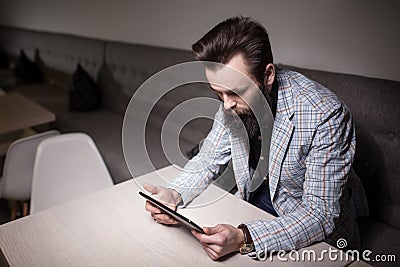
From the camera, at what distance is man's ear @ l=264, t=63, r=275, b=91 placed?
1.14 m

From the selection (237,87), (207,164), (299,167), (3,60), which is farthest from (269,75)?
(3,60)

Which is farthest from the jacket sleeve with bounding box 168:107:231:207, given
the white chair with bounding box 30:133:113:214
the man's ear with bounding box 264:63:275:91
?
the white chair with bounding box 30:133:113:214

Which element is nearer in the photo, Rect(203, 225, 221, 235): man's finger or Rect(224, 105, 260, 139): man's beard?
Rect(203, 225, 221, 235): man's finger

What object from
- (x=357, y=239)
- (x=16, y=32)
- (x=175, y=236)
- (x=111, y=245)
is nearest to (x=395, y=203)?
(x=357, y=239)

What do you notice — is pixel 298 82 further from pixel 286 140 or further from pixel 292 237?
pixel 292 237

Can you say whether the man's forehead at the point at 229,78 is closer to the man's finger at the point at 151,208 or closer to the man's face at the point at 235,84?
the man's face at the point at 235,84

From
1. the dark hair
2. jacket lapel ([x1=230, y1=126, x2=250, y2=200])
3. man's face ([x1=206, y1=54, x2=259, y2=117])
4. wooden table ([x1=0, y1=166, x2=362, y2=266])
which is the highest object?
the dark hair

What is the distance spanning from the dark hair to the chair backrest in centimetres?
114

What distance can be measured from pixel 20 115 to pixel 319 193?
201 cm

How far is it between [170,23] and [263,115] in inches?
69.0

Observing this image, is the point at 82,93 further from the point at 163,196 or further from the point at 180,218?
the point at 180,218

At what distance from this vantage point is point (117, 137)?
2611 mm

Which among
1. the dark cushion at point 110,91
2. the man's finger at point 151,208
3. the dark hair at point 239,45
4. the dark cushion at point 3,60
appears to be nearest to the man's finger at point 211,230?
the man's finger at point 151,208

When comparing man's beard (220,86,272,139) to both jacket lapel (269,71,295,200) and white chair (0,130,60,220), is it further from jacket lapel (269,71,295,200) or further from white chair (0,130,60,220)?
white chair (0,130,60,220)
